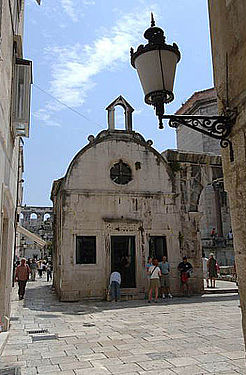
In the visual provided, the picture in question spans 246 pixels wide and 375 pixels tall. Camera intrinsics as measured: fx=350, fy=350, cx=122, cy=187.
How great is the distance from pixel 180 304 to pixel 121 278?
2854mm

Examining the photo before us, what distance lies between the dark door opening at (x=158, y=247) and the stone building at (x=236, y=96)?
35.4 feet

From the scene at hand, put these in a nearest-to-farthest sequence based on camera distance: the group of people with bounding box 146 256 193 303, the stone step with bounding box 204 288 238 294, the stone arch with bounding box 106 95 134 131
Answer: the group of people with bounding box 146 256 193 303
the stone step with bounding box 204 288 238 294
the stone arch with bounding box 106 95 134 131

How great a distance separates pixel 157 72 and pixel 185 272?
437 inches

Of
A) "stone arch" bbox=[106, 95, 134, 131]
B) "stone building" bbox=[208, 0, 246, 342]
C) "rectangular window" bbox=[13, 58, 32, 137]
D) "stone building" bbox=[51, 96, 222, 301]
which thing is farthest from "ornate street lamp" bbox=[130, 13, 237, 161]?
"stone arch" bbox=[106, 95, 134, 131]

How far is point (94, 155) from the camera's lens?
14008 millimetres

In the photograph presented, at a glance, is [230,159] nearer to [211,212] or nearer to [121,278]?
[121,278]

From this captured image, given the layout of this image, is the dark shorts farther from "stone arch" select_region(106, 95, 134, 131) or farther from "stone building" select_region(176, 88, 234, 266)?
"stone building" select_region(176, 88, 234, 266)

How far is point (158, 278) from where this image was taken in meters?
12.2

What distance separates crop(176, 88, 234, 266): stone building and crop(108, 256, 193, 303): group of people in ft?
44.0

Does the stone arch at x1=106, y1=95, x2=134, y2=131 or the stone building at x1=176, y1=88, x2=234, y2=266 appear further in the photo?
the stone building at x1=176, y1=88, x2=234, y2=266

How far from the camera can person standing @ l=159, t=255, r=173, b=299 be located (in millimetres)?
13297

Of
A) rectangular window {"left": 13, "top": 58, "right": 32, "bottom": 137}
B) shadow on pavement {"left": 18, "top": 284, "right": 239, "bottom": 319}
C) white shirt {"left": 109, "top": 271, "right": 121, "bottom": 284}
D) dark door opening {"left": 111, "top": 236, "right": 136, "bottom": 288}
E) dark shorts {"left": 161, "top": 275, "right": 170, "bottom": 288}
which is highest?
rectangular window {"left": 13, "top": 58, "right": 32, "bottom": 137}

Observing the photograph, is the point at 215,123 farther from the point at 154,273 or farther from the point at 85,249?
the point at 85,249

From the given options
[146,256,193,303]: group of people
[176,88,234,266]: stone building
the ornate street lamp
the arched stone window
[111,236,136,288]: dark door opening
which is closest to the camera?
the ornate street lamp
